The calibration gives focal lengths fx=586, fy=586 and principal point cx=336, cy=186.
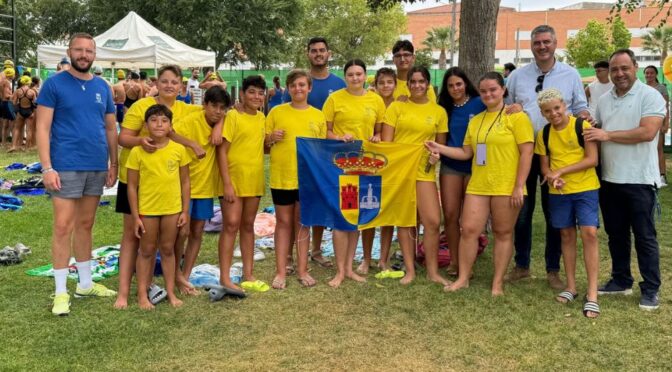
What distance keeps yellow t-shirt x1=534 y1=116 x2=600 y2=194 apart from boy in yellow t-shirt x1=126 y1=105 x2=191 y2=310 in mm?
2861

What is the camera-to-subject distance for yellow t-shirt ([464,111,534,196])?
15.2ft

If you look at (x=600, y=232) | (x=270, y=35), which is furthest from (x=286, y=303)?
(x=270, y=35)

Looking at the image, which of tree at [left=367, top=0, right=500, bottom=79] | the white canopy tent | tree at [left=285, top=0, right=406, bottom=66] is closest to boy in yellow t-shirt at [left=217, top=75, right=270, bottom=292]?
tree at [left=367, top=0, right=500, bottom=79]

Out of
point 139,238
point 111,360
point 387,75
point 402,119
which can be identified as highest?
point 387,75

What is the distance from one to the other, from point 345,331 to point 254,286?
1.21m

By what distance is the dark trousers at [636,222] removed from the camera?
454 cm

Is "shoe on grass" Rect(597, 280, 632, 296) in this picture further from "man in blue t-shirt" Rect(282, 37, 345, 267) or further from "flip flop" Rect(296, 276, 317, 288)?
"man in blue t-shirt" Rect(282, 37, 345, 267)

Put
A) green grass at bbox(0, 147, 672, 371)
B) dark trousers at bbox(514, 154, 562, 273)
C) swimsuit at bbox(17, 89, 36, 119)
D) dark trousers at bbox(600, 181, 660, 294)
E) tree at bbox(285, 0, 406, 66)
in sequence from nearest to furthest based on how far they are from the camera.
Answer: green grass at bbox(0, 147, 672, 371) < dark trousers at bbox(600, 181, 660, 294) < dark trousers at bbox(514, 154, 562, 273) < swimsuit at bbox(17, 89, 36, 119) < tree at bbox(285, 0, 406, 66)

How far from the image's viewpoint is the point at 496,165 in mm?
4680

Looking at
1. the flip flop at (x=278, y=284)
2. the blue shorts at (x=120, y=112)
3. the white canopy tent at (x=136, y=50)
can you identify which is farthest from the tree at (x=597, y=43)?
the flip flop at (x=278, y=284)

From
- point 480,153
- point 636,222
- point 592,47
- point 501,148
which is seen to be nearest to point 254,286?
point 480,153

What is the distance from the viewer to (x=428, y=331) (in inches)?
163

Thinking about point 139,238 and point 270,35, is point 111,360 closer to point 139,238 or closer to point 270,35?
point 139,238

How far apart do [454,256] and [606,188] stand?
4.92 ft
